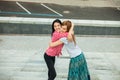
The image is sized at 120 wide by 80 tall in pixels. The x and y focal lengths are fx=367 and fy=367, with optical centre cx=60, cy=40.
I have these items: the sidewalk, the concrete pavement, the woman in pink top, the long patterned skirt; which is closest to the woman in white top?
the long patterned skirt

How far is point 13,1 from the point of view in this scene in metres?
25.7

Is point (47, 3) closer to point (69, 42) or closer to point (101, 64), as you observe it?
point (101, 64)

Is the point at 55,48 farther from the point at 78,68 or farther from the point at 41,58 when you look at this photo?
the point at 41,58

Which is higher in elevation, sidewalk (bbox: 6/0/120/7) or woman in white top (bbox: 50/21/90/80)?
woman in white top (bbox: 50/21/90/80)

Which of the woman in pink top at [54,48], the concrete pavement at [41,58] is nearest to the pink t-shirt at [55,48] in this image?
the woman in pink top at [54,48]

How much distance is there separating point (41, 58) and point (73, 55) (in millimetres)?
3888

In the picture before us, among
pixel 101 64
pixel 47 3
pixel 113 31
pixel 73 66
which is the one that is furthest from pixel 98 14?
pixel 73 66

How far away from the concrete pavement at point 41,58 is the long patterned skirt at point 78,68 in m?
1.60

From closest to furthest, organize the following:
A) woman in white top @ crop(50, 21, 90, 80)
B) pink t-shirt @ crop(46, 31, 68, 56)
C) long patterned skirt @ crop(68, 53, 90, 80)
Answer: woman in white top @ crop(50, 21, 90, 80) < long patterned skirt @ crop(68, 53, 90, 80) < pink t-shirt @ crop(46, 31, 68, 56)

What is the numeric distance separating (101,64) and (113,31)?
379cm

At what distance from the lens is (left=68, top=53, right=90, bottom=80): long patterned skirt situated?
8.01m

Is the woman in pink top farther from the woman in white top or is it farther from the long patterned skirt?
the long patterned skirt

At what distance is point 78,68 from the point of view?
8047mm

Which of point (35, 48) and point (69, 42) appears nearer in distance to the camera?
point (69, 42)
